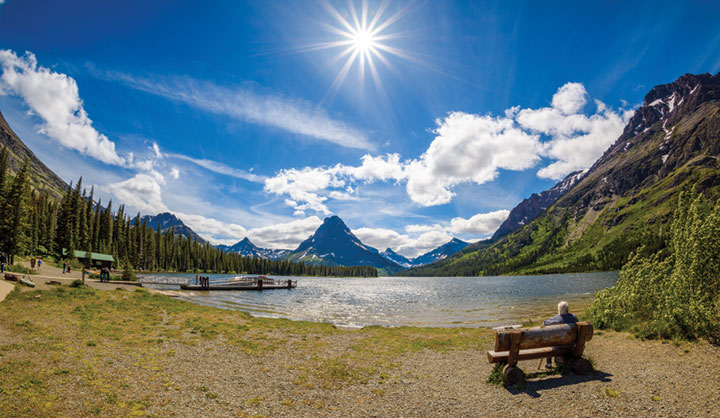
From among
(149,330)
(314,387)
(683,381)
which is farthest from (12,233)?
(683,381)

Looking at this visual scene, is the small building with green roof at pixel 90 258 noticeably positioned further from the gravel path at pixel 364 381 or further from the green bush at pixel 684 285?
the green bush at pixel 684 285

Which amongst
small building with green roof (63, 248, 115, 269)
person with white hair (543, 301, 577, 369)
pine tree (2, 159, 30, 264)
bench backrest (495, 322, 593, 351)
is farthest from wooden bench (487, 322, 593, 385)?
small building with green roof (63, 248, 115, 269)

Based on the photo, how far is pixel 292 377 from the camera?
13.5 m

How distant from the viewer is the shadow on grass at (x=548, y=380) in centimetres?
1109

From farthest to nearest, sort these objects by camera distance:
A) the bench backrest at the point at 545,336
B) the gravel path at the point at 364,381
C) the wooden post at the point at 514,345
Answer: the bench backrest at the point at 545,336 → the wooden post at the point at 514,345 → the gravel path at the point at 364,381

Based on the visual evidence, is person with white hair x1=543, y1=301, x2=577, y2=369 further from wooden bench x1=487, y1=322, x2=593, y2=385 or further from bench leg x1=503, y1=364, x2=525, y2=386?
bench leg x1=503, y1=364, x2=525, y2=386

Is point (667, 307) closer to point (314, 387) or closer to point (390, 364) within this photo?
point (390, 364)

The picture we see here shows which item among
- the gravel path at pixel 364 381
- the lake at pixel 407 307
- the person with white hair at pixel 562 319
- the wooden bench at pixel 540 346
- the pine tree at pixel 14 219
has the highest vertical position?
the pine tree at pixel 14 219

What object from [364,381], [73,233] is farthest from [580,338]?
[73,233]

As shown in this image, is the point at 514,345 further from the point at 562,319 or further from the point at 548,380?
the point at 562,319

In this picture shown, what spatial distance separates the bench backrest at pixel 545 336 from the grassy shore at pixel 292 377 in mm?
1414

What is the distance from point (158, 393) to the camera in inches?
419

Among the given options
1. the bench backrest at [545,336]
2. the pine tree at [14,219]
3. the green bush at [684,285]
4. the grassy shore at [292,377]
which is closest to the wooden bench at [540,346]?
the bench backrest at [545,336]

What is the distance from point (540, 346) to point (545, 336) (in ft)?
1.47
